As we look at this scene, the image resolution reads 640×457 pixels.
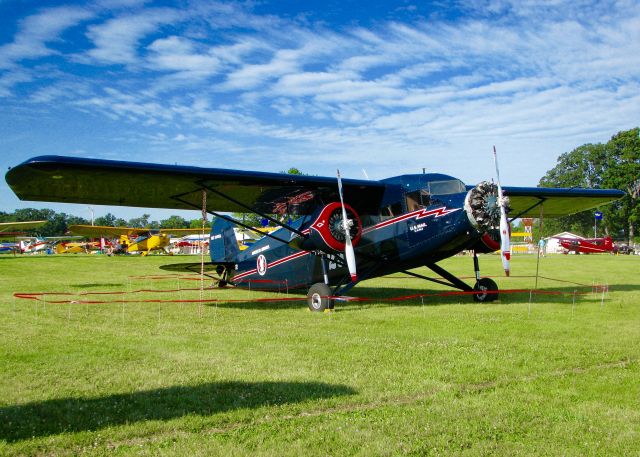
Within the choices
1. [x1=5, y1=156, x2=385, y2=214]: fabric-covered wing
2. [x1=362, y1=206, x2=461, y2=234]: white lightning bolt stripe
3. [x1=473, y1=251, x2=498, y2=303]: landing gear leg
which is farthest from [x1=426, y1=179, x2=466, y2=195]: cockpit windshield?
[x1=473, y1=251, x2=498, y2=303]: landing gear leg

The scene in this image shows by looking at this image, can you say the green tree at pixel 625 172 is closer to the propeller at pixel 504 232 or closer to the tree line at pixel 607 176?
the tree line at pixel 607 176

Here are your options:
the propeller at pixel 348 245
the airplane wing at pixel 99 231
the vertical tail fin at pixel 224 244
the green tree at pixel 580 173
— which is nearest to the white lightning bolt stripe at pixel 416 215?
the propeller at pixel 348 245

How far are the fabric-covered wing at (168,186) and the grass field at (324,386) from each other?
3.15m

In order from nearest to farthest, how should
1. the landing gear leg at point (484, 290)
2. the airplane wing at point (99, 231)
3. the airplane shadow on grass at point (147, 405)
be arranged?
1. the airplane shadow on grass at point (147, 405)
2. the landing gear leg at point (484, 290)
3. the airplane wing at point (99, 231)

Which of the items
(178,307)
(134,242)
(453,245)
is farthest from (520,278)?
(134,242)

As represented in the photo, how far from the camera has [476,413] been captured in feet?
16.3

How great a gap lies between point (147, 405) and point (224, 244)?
47.4ft

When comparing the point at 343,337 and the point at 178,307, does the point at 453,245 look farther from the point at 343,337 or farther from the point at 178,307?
the point at 178,307

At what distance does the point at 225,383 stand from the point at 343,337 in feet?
11.1

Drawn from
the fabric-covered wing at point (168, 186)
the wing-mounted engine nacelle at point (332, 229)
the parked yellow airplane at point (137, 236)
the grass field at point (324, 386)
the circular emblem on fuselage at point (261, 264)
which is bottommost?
the grass field at point (324, 386)

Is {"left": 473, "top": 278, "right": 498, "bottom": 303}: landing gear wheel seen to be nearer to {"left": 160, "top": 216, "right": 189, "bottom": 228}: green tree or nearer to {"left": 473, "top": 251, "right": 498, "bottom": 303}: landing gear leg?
{"left": 473, "top": 251, "right": 498, "bottom": 303}: landing gear leg

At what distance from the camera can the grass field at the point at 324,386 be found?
433 centimetres

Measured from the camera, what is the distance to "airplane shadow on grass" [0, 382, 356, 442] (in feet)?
15.4

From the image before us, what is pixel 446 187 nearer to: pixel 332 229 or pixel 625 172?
pixel 332 229
